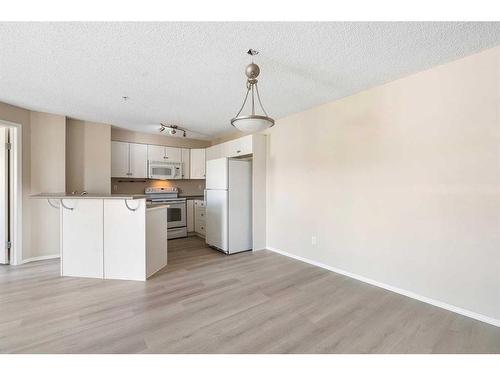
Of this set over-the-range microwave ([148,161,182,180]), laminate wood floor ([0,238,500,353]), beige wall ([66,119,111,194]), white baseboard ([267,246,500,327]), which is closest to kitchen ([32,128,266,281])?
over-the-range microwave ([148,161,182,180])

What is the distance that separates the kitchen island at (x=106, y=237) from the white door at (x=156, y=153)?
234 centimetres

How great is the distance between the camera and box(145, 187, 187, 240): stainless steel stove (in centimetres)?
497

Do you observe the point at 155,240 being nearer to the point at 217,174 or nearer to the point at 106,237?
the point at 106,237

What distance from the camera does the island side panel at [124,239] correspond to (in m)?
2.82

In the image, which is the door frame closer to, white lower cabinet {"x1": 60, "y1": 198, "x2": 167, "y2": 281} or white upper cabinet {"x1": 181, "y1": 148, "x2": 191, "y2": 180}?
white lower cabinet {"x1": 60, "y1": 198, "x2": 167, "y2": 281}

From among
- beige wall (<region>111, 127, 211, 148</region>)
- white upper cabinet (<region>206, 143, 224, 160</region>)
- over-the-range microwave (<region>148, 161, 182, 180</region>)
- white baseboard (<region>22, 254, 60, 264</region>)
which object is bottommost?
white baseboard (<region>22, 254, 60, 264</region>)

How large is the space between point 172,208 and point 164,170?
904 millimetres

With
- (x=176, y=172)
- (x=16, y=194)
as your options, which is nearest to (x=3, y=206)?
(x=16, y=194)

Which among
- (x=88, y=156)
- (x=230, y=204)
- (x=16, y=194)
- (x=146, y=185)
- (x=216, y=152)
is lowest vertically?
(x=230, y=204)

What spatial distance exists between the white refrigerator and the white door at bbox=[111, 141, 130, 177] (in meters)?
1.89

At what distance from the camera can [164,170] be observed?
5.24m

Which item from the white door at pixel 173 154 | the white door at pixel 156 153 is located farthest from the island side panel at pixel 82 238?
the white door at pixel 173 154

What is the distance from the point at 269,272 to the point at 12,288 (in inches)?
116

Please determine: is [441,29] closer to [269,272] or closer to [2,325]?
[269,272]
